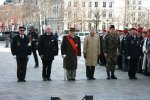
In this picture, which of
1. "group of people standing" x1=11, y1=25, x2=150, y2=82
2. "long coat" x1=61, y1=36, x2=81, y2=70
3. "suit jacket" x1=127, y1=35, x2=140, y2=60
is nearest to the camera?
"group of people standing" x1=11, y1=25, x2=150, y2=82

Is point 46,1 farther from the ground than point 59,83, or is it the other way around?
point 46,1

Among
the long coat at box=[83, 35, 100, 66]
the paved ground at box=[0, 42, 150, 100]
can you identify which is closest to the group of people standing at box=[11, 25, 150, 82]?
the long coat at box=[83, 35, 100, 66]

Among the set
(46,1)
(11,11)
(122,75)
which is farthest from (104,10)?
(122,75)

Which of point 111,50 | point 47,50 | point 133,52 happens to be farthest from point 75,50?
point 133,52

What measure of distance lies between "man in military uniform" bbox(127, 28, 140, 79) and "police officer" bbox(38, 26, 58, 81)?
274 cm

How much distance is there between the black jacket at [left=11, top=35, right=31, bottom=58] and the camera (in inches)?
647

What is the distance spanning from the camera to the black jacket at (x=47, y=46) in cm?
1673

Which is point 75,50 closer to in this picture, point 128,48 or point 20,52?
point 20,52

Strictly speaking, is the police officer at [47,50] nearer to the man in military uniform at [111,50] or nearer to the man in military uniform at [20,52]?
the man in military uniform at [20,52]

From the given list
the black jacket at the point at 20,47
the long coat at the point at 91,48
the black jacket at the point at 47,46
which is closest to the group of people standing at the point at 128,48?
the long coat at the point at 91,48

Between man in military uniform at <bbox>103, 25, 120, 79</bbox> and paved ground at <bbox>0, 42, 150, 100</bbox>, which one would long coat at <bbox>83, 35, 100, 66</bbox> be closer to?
man in military uniform at <bbox>103, 25, 120, 79</bbox>

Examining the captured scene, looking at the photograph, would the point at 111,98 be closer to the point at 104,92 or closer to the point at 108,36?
the point at 104,92

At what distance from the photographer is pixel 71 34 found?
1698 cm

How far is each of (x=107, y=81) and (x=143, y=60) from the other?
110 inches
